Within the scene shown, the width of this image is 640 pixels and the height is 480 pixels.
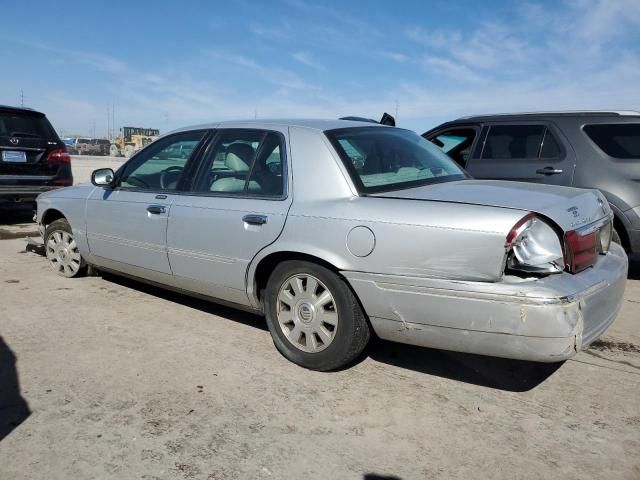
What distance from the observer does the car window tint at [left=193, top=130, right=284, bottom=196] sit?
354cm

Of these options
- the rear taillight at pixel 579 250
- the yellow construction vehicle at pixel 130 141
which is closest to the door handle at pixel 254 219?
the rear taillight at pixel 579 250

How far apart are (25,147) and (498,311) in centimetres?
754

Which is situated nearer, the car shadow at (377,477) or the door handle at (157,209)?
the car shadow at (377,477)

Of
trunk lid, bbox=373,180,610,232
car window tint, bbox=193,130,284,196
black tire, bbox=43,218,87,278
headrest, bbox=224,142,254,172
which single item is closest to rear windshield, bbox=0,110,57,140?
black tire, bbox=43,218,87,278

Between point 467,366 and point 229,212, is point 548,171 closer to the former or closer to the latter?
point 467,366

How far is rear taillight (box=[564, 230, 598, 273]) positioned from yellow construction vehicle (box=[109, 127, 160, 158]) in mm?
52202

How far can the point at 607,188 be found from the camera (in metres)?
5.11

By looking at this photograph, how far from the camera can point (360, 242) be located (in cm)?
293

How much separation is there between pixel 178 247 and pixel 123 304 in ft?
3.33

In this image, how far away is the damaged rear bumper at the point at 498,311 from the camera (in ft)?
8.25

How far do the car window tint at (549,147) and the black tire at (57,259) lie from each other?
15.4 feet

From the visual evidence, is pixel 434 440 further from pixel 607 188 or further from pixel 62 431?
pixel 607 188

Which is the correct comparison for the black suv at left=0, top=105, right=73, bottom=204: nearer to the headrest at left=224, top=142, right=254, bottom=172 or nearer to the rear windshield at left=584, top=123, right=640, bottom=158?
the headrest at left=224, top=142, right=254, bottom=172

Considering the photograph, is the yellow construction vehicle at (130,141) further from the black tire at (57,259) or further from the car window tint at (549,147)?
the car window tint at (549,147)
